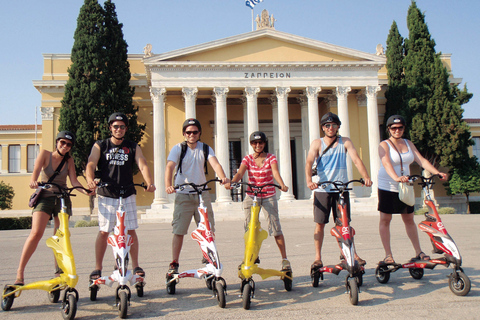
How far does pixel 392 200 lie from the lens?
571cm

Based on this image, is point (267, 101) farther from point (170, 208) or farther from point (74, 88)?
point (74, 88)

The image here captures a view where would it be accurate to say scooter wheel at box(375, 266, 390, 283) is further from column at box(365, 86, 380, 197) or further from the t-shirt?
column at box(365, 86, 380, 197)

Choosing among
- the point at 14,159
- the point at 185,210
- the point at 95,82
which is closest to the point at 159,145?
the point at 95,82

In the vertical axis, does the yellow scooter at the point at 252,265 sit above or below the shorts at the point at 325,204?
below

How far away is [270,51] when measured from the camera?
2741 centimetres

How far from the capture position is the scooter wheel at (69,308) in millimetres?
4094

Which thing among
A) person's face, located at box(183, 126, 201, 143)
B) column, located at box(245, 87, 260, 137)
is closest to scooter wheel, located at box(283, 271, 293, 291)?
person's face, located at box(183, 126, 201, 143)

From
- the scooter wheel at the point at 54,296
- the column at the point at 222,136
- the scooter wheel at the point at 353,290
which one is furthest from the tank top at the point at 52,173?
the column at the point at 222,136

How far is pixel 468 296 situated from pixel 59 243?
472 centimetres

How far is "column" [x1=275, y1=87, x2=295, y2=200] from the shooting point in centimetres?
2517

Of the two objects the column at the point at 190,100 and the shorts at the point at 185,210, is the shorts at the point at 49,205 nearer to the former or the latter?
the shorts at the point at 185,210

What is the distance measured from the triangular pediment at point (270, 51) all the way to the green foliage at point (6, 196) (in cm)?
1695

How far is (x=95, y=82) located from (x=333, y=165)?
2234 centimetres

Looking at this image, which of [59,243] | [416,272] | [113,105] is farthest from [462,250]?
[113,105]
